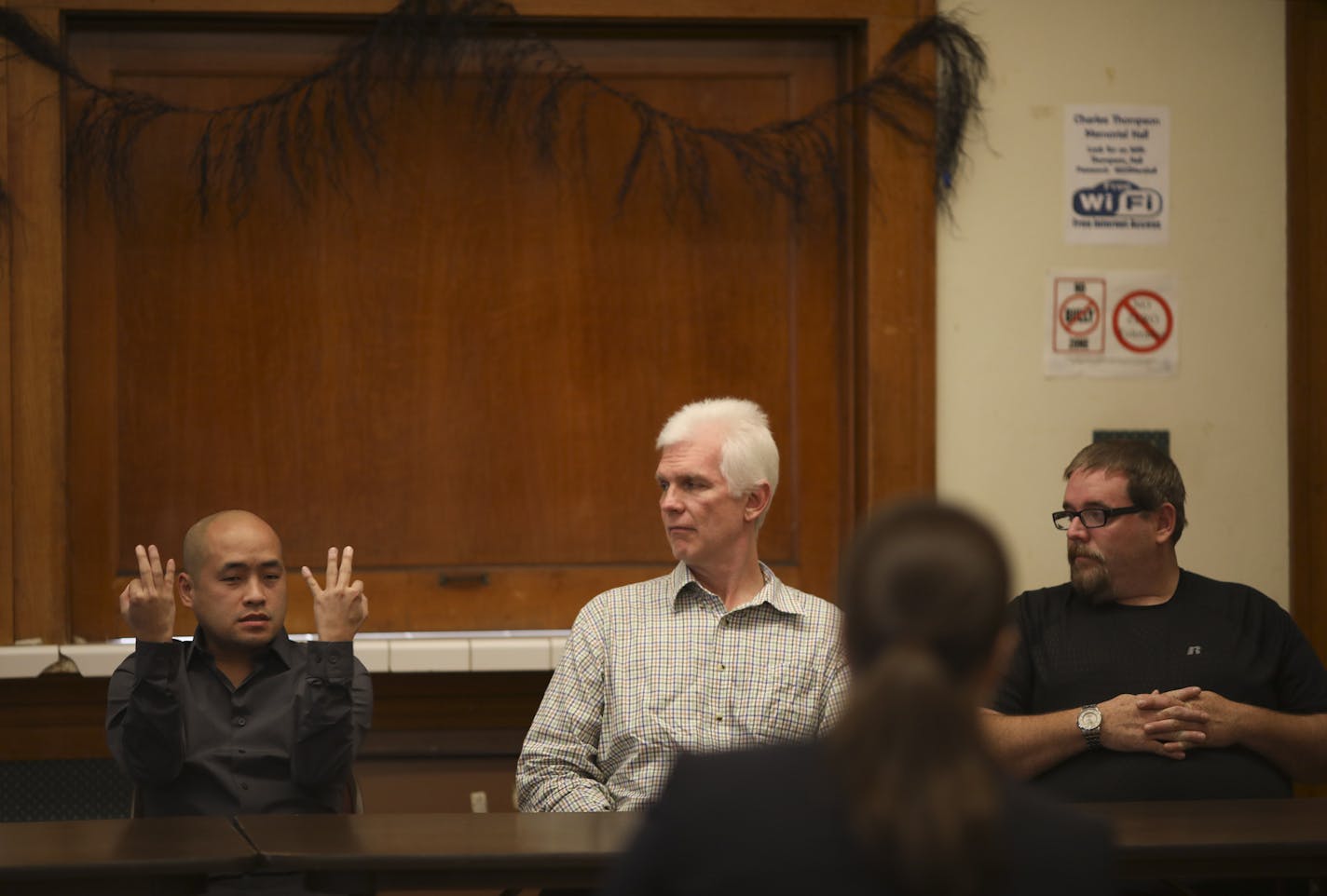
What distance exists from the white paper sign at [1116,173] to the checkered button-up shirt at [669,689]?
4.74 feet

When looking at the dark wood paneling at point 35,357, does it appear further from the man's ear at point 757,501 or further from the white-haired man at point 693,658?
the man's ear at point 757,501

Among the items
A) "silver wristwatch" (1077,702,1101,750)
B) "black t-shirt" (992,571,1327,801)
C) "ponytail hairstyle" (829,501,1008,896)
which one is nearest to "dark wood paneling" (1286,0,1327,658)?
"black t-shirt" (992,571,1327,801)

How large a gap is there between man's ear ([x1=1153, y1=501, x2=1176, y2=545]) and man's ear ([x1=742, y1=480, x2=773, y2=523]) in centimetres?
78

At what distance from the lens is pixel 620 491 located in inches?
144

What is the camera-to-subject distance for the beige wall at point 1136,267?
3.62 metres

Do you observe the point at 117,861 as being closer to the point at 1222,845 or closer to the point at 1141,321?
the point at 1222,845

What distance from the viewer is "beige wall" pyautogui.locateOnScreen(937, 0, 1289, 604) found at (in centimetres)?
362

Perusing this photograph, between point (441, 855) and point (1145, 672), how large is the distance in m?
1.47

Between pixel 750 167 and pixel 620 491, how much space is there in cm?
88

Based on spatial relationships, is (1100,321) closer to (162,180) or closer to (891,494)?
(891,494)

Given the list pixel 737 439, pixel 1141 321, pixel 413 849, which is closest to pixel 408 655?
pixel 737 439

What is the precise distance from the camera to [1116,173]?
3.64m

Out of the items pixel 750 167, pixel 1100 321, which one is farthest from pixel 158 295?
pixel 1100 321

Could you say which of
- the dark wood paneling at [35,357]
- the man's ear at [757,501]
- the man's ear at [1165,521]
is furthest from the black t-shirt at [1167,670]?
the dark wood paneling at [35,357]
